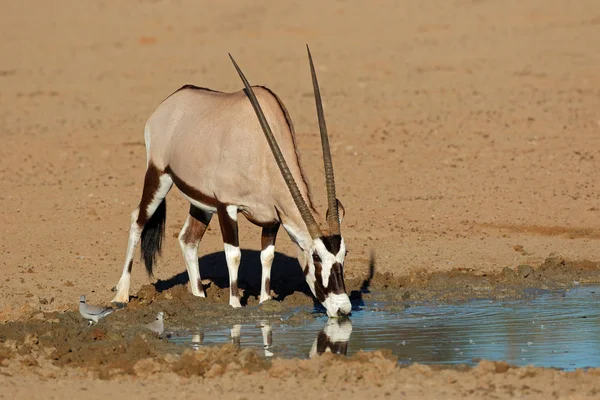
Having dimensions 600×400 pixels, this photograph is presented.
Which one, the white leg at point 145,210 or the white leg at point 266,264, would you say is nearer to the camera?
the white leg at point 266,264

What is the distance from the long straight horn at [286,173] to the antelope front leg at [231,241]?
605mm

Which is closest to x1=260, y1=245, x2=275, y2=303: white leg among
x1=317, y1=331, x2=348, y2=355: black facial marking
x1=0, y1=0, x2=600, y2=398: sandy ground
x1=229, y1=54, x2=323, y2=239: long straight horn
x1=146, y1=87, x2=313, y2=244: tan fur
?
x1=146, y1=87, x2=313, y2=244: tan fur

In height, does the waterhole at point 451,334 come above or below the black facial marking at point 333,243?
below

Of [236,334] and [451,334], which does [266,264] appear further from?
[451,334]

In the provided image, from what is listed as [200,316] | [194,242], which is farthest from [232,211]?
[194,242]

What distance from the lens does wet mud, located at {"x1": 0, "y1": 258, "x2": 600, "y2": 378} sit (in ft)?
22.1

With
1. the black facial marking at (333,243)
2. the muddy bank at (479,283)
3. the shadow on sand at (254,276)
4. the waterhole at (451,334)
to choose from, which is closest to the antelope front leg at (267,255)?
the shadow on sand at (254,276)

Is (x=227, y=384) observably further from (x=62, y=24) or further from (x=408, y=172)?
(x=62, y=24)

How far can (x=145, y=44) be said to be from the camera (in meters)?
26.0

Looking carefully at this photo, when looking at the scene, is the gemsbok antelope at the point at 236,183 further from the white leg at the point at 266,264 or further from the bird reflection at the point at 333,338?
the bird reflection at the point at 333,338

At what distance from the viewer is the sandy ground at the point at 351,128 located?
34.4 feet

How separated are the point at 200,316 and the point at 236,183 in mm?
966

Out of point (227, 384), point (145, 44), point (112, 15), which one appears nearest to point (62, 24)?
point (112, 15)

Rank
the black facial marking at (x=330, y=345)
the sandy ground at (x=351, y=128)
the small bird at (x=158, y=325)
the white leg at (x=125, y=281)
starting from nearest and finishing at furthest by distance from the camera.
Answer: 1. the black facial marking at (x=330, y=345)
2. the small bird at (x=158, y=325)
3. the white leg at (x=125, y=281)
4. the sandy ground at (x=351, y=128)
